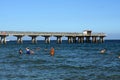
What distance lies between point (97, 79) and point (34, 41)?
7973 cm

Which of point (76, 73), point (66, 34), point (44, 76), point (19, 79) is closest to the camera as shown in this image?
point (19, 79)

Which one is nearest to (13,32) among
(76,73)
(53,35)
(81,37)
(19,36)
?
(19,36)

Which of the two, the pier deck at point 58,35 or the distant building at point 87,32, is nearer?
the pier deck at point 58,35

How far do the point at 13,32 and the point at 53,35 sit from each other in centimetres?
1105

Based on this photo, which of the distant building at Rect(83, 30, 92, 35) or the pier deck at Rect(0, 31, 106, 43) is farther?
the distant building at Rect(83, 30, 92, 35)

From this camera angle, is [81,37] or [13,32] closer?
[13,32]

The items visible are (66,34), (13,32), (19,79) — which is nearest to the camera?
(19,79)

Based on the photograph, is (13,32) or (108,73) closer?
(108,73)

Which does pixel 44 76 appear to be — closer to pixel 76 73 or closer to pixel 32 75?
pixel 32 75

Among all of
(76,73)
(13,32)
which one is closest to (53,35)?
(13,32)

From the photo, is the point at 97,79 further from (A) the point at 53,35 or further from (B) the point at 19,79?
(A) the point at 53,35

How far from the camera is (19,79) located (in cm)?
2714

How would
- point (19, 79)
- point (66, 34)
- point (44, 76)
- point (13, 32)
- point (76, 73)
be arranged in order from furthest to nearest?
point (66, 34) < point (13, 32) < point (76, 73) < point (44, 76) < point (19, 79)

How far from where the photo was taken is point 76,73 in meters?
31.2
